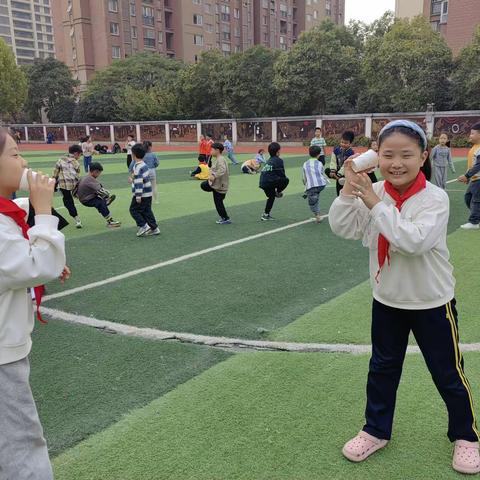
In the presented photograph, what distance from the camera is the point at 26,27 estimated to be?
Result: 414 feet

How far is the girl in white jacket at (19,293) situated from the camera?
6.40ft

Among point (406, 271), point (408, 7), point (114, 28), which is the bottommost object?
point (406, 271)

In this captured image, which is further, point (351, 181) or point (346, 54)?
point (346, 54)

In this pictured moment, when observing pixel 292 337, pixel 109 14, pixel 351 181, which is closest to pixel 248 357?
pixel 292 337

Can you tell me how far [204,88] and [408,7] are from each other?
119ft

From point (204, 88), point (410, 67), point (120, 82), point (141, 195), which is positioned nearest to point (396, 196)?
point (141, 195)

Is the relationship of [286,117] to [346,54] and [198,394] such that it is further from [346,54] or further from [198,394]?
[198,394]

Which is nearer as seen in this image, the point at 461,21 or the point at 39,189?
the point at 39,189

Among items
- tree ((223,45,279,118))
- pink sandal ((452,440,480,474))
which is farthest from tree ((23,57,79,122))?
A: pink sandal ((452,440,480,474))

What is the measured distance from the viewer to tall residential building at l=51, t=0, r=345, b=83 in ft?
219

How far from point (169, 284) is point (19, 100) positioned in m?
54.3

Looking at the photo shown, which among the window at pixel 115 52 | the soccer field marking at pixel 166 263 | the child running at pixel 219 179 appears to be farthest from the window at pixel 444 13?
the soccer field marking at pixel 166 263

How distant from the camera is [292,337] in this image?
4523 mm

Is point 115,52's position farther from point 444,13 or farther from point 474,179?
point 474,179
